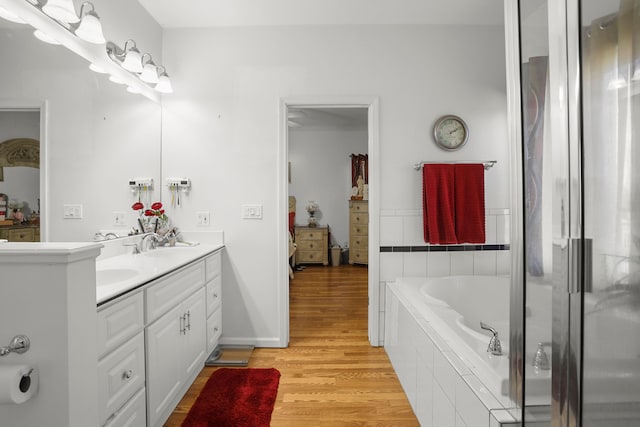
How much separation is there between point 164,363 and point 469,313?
2.02 m

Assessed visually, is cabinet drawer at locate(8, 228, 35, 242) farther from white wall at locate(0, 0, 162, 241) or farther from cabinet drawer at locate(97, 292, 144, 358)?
cabinet drawer at locate(97, 292, 144, 358)

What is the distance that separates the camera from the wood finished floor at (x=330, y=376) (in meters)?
1.78

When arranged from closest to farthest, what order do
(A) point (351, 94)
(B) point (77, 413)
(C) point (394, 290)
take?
(B) point (77, 413) → (C) point (394, 290) → (A) point (351, 94)

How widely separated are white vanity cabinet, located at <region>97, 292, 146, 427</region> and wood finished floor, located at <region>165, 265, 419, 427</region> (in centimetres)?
40

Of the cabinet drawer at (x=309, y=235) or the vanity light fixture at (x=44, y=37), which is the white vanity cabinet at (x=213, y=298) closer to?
the vanity light fixture at (x=44, y=37)

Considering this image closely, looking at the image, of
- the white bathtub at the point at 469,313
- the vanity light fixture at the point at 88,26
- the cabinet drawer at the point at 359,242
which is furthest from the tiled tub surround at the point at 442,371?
the cabinet drawer at the point at 359,242

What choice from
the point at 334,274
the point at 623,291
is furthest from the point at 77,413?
the point at 334,274

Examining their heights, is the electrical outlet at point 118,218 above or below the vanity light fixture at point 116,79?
below

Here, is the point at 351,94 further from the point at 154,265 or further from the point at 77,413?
the point at 77,413

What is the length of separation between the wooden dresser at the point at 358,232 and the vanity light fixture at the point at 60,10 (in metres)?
4.63

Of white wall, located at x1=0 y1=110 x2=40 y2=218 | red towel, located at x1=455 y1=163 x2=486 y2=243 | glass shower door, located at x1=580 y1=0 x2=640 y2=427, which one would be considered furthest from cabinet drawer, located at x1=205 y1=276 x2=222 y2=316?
glass shower door, located at x1=580 y1=0 x2=640 y2=427

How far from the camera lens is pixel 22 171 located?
59.2 inches

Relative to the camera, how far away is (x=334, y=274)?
205 inches

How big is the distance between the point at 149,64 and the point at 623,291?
260 centimetres
